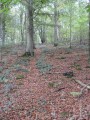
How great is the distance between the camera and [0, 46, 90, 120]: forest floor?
299 inches

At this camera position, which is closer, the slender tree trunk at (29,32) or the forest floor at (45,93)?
the forest floor at (45,93)

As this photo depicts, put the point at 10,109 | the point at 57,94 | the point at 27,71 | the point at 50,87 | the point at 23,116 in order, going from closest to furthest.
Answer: the point at 23,116, the point at 10,109, the point at 57,94, the point at 50,87, the point at 27,71

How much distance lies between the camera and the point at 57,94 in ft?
31.5

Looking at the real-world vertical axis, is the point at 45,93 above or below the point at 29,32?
below

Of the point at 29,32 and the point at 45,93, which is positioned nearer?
the point at 45,93

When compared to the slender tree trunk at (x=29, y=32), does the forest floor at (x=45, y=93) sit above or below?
below

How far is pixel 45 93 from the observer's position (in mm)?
9766

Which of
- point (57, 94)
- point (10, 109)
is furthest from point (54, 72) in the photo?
point (10, 109)

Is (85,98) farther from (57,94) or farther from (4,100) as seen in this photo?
(4,100)

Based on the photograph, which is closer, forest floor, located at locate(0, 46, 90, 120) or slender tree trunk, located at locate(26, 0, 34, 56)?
forest floor, located at locate(0, 46, 90, 120)

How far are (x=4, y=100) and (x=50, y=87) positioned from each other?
8.32ft

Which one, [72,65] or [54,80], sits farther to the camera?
[72,65]

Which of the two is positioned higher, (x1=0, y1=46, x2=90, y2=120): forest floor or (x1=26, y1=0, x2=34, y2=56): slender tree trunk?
(x1=26, y1=0, x2=34, y2=56): slender tree trunk

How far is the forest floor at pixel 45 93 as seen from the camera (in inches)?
299
